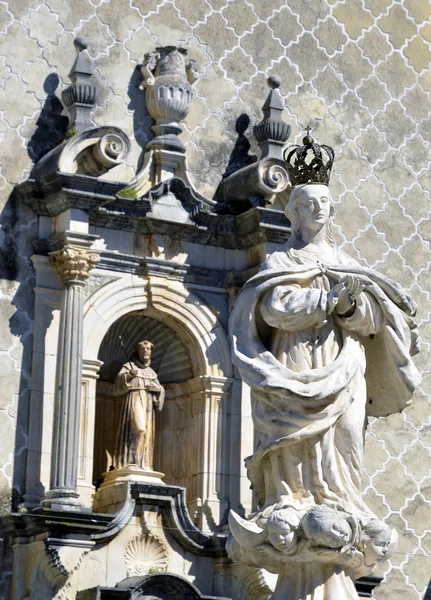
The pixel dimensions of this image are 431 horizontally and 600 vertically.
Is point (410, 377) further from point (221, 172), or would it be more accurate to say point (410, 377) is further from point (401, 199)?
point (401, 199)

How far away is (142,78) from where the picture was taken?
47.1ft

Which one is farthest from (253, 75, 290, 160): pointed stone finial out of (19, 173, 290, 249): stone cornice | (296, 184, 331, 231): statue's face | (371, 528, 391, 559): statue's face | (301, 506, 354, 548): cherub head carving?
(301, 506, 354, 548): cherub head carving

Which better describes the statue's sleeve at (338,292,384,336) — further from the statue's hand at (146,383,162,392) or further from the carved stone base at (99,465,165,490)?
the statue's hand at (146,383,162,392)

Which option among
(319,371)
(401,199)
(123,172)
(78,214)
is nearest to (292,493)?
(319,371)

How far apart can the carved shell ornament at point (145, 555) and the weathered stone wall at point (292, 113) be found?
996 mm

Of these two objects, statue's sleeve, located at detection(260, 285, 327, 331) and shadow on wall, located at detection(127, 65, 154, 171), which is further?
shadow on wall, located at detection(127, 65, 154, 171)

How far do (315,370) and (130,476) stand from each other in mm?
5968

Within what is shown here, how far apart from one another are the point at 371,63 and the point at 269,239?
2.41 meters

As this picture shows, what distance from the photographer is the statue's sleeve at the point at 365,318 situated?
7676 mm

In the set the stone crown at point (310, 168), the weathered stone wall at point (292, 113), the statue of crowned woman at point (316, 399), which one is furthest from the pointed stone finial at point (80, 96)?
the statue of crowned woman at point (316, 399)

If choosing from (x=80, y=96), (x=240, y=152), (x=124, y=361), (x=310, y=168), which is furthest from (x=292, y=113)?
(x=310, y=168)

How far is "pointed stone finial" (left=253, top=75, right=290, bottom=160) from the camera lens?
14.4 meters

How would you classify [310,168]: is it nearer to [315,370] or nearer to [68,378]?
[315,370]

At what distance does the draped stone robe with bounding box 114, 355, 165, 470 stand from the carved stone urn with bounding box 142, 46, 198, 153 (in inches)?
72.1
